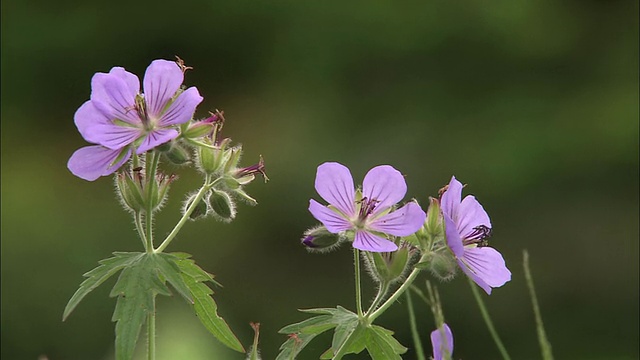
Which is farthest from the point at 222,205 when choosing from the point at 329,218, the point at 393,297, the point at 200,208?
the point at 393,297

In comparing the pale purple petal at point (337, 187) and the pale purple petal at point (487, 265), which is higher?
the pale purple petal at point (337, 187)

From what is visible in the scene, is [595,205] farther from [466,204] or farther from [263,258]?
[466,204]

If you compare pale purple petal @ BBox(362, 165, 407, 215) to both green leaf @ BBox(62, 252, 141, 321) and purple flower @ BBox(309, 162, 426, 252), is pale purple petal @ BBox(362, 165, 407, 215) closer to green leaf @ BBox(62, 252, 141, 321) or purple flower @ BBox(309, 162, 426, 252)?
purple flower @ BBox(309, 162, 426, 252)

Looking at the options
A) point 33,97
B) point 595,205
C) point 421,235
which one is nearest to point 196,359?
point 421,235

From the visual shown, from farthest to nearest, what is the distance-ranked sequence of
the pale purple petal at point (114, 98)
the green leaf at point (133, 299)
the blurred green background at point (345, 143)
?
1. the blurred green background at point (345, 143)
2. the pale purple petal at point (114, 98)
3. the green leaf at point (133, 299)

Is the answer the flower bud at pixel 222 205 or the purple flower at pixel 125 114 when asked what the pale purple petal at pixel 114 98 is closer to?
the purple flower at pixel 125 114

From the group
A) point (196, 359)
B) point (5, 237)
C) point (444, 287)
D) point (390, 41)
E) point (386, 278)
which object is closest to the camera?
point (386, 278)

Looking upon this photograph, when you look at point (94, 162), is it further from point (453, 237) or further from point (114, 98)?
point (453, 237)

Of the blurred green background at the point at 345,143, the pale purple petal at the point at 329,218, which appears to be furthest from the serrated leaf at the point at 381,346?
the blurred green background at the point at 345,143
